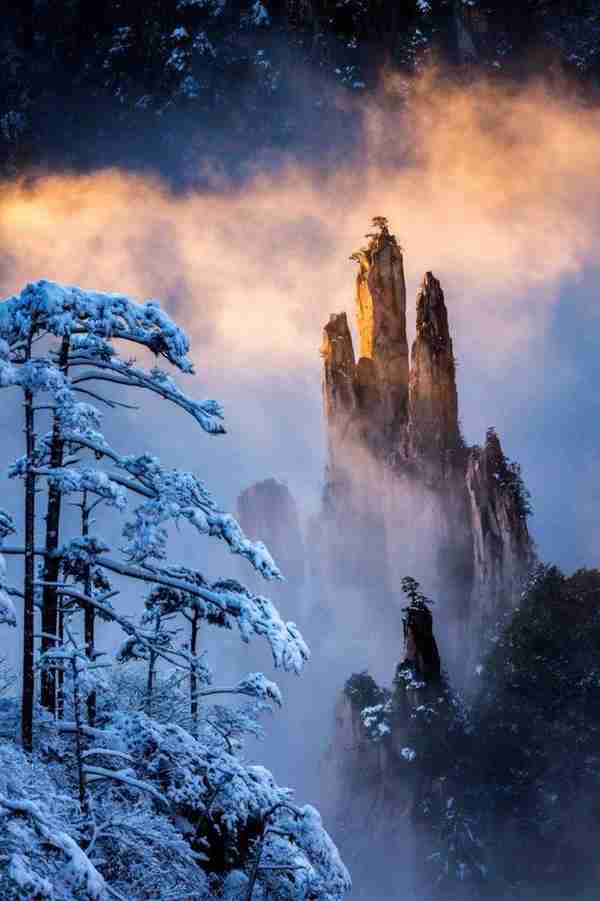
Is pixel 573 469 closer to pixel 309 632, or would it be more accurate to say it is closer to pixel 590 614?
pixel 309 632

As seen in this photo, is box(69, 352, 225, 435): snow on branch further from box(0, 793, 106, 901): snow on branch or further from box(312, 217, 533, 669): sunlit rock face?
box(312, 217, 533, 669): sunlit rock face

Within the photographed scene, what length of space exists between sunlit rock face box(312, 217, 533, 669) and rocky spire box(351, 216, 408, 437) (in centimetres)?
10

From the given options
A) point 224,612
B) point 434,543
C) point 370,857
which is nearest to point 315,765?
point 370,857

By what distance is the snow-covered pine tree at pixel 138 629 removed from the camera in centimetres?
853

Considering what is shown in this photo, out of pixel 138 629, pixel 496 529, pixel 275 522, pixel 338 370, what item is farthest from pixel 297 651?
pixel 275 522

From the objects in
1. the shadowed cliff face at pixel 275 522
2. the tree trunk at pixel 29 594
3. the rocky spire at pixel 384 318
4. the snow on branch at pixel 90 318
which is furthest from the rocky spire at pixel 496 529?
the tree trunk at pixel 29 594

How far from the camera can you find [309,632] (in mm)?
96812

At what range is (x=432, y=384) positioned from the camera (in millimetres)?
84562

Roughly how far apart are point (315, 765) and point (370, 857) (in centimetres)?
1699

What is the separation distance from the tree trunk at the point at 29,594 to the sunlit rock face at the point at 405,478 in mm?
58570

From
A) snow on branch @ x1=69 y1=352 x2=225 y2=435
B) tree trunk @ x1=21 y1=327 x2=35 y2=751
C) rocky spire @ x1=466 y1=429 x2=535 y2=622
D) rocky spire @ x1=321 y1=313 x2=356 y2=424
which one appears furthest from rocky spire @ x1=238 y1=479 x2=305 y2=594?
tree trunk @ x1=21 y1=327 x2=35 y2=751

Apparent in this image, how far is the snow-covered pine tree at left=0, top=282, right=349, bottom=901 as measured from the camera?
8.53 metres

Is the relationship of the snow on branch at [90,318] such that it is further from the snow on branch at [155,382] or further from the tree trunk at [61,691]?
the tree trunk at [61,691]

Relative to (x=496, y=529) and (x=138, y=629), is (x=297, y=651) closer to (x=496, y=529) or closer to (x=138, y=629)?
(x=138, y=629)
